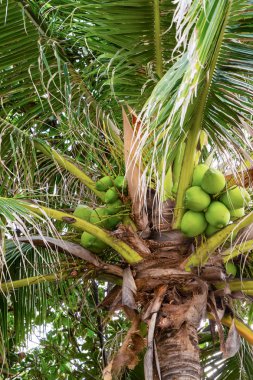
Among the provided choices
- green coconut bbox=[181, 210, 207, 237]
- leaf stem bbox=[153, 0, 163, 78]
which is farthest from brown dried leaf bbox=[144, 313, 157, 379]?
leaf stem bbox=[153, 0, 163, 78]

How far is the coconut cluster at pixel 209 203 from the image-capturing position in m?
2.42

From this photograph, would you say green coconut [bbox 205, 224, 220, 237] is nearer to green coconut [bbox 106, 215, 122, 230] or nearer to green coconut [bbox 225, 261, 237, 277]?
green coconut [bbox 225, 261, 237, 277]

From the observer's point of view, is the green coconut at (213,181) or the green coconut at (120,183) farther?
the green coconut at (120,183)

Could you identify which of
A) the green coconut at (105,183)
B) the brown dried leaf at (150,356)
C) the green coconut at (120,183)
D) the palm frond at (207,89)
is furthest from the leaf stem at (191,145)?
the brown dried leaf at (150,356)

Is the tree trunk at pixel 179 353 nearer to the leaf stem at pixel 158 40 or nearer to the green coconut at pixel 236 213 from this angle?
the green coconut at pixel 236 213

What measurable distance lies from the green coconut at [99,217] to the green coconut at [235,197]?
1.73 ft

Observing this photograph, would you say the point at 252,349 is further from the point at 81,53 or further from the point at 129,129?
the point at 81,53

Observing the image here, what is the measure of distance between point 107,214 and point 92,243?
0.49ft

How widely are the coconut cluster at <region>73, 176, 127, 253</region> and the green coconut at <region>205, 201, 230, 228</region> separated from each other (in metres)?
0.40

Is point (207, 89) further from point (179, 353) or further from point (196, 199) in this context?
point (179, 353)

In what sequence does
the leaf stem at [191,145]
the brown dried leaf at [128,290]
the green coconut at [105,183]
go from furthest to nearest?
the green coconut at [105,183] → the brown dried leaf at [128,290] → the leaf stem at [191,145]

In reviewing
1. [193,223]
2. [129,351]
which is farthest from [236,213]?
[129,351]

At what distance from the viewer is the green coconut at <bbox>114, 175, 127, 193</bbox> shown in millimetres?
2645

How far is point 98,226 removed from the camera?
8.54ft
